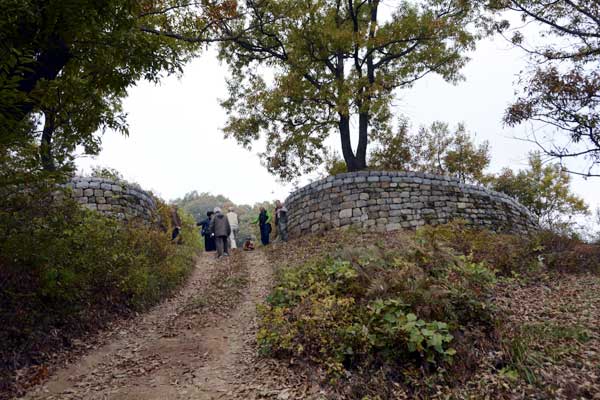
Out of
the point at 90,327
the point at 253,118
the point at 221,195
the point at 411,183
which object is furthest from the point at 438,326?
the point at 221,195

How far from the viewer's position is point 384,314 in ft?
17.1

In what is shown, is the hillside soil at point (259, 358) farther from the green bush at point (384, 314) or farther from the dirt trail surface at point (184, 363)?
the green bush at point (384, 314)

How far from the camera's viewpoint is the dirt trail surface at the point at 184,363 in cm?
461

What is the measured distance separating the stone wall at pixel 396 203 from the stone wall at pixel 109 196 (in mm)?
5611

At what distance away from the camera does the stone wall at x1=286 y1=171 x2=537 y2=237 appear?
44.0 ft

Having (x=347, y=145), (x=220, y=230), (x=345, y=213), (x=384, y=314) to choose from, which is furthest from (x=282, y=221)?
(x=384, y=314)

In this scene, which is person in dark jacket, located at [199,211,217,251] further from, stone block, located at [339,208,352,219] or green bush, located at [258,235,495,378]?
green bush, located at [258,235,495,378]

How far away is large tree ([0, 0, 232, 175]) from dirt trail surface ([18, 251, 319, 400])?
2758mm

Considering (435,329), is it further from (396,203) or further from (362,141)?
(362,141)

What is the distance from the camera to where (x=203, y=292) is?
8.84 meters

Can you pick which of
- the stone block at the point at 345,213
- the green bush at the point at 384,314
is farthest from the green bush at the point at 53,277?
the stone block at the point at 345,213

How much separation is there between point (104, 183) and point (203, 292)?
18.7 ft

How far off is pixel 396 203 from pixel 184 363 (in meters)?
9.68

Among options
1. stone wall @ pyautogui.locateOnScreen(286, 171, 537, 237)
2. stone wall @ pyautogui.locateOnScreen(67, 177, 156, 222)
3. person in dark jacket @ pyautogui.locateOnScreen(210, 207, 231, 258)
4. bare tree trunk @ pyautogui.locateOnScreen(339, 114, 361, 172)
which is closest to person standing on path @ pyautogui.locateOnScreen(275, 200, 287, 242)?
stone wall @ pyautogui.locateOnScreen(286, 171, 537, 237)
